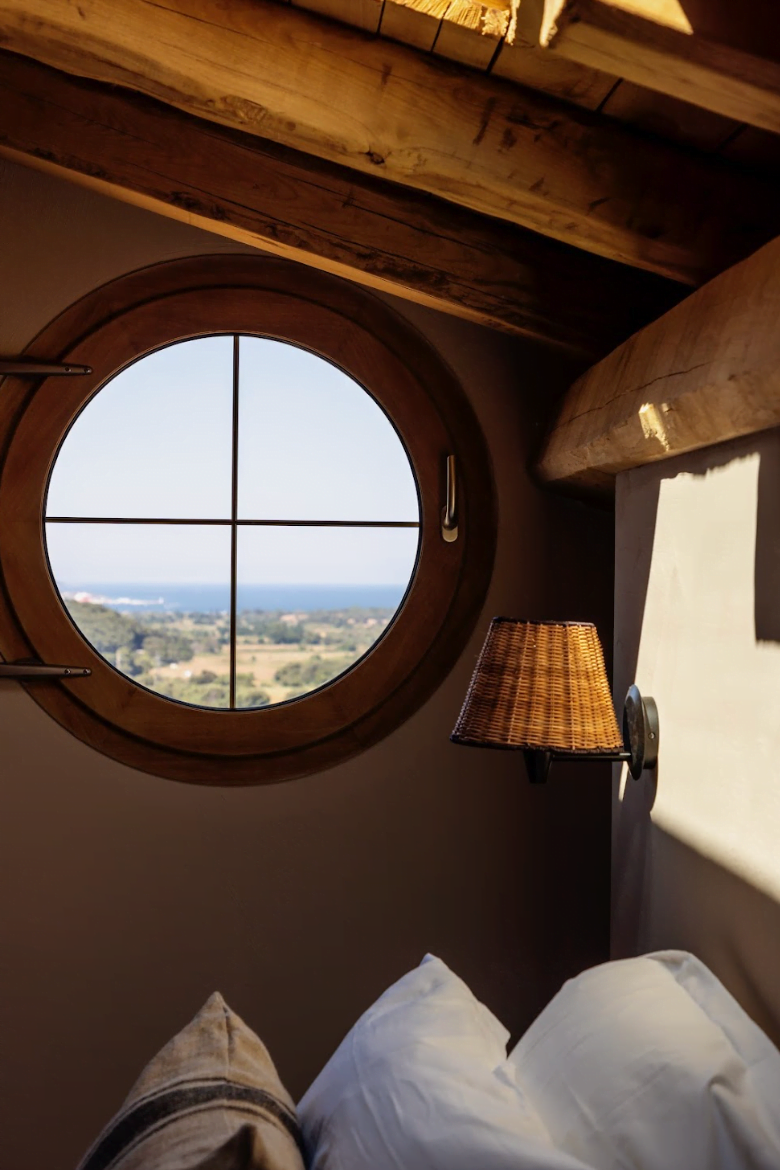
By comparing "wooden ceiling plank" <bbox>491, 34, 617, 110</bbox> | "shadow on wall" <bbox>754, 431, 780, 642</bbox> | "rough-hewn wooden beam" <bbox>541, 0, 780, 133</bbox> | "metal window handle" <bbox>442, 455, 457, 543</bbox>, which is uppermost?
"wooden ceiling plank" <bbox>491, 34, 617, 110</bbox>

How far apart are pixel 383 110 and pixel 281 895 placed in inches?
67.5

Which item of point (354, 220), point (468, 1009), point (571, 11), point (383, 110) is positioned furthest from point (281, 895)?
point (571, 11)

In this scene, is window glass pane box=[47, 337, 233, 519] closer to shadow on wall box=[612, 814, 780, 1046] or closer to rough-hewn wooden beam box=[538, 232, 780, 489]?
rough-hewn wooden beam box=[538, 232, 780, 489]

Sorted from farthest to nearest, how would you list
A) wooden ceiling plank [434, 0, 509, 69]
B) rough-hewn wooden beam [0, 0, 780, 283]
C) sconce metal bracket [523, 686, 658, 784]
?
1. sconce metal bracket [523, 686, 658, 784]
2. rough-hewn wooden beam [0, 0, 780, 283]
3. wooden ceiling plank [434, 0, 509, 69]

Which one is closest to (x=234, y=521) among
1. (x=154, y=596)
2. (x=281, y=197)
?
(x=154, y=596)

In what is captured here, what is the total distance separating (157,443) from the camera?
2.45 m

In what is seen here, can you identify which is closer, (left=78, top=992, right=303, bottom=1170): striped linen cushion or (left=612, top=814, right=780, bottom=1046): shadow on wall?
(left=78, top=992, right=303, bottom=1170): striped linen cushion

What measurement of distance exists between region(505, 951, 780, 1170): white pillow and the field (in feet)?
4.18

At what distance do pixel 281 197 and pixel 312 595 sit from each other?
946 mm

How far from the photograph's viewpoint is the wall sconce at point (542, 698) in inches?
58.2

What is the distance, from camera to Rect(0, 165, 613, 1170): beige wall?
7.53 feet

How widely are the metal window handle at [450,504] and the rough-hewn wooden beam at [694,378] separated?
48cm

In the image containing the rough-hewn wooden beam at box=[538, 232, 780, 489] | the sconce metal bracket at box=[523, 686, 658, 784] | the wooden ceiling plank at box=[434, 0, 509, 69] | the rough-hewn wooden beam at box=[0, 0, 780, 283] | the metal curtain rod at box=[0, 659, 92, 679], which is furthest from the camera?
the metal curtain rod at box=[0, 659, 92, 679]

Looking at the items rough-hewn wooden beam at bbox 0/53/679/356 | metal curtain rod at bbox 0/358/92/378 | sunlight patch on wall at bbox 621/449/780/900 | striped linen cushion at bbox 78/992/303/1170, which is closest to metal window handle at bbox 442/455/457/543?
rough-hewn wooden beam at bbox 0/53/679/356
